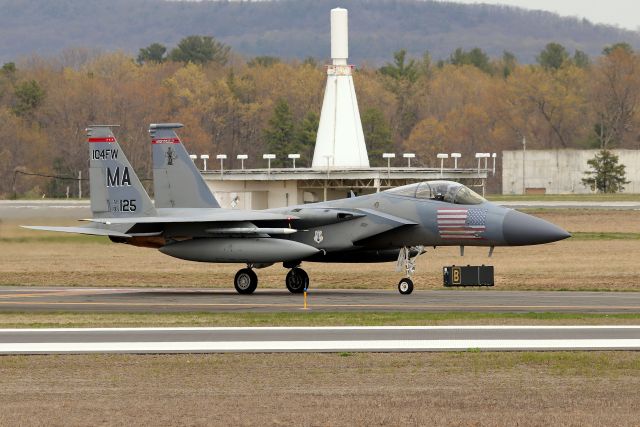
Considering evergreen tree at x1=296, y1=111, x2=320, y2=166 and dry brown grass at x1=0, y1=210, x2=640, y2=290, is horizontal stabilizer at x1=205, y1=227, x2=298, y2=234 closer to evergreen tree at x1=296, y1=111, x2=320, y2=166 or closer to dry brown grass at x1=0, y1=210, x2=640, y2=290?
dry brown grass at x1=0, y1=210, x2=640, y2=290

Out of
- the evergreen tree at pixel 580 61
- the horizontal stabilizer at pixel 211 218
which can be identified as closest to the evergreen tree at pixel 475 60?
the evergreen tree at pixel 580 61

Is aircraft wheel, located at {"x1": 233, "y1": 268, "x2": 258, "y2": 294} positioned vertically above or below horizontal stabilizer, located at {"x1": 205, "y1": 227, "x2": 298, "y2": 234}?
A: below

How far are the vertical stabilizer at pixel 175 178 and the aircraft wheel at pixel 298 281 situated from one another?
2.99 metres

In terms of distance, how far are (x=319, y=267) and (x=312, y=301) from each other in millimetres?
12252

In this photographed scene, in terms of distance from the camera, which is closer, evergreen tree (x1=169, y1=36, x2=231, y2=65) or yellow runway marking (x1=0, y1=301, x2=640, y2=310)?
yellow runway marking (x1=0, y1=301, x2=640, y2=310)

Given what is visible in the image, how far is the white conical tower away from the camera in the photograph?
7201 cm

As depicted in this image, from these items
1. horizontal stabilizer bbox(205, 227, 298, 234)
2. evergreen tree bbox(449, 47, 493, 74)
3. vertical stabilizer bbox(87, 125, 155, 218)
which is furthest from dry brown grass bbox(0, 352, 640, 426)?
evergreen tree bbox(449, 47, 493, 74)

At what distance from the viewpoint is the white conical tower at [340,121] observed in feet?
236

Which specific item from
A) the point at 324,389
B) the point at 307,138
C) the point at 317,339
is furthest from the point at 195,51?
the point at 324,389

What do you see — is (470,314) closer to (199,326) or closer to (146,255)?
(199,326)

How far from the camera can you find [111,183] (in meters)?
30.1

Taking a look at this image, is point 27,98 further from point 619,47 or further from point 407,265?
point 407,265

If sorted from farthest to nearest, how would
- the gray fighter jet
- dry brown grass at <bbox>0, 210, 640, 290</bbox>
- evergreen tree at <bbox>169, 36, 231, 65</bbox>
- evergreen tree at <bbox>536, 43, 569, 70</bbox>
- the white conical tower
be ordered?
evergreen tree at <bbox>169, 36, 231, 65</bbox> → evergreen tree at <bbox>536, 43, 569, 70</bbox> → the white conical tower → dry brown grass at <bbox>0, 210, 640, 290</bbox> → the gray fighter jet

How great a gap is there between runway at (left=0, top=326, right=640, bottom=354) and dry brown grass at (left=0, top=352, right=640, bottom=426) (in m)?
0.67
